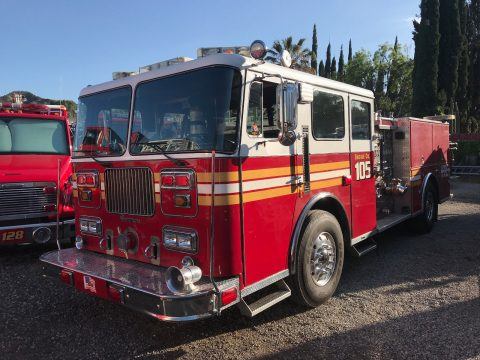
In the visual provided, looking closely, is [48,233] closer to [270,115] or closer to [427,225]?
[270,115]

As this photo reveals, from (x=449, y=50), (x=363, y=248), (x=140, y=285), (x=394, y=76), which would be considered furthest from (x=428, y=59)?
(x=140, y=285)

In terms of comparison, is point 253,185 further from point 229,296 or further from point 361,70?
point 361,70

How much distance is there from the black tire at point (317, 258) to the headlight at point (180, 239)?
1134 mm

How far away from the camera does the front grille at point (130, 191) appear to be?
378 centimetres

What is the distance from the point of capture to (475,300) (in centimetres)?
456

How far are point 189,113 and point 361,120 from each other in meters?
2.72

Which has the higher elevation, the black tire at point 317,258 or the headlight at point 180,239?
the headlight at point 180,239

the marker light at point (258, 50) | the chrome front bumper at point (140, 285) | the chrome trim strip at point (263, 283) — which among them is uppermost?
the marker light at point (258, 50)

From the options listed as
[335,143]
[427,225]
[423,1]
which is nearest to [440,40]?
[423,1]

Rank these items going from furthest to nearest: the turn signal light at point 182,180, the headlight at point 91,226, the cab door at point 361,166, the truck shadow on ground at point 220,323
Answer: the cab door at point 361,166 < the headlight at point 91,226 < the truck shadow on ground at point 220,323 < the turn signal light at point 182,180

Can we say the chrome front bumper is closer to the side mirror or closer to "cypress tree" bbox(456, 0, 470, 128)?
the side mirror

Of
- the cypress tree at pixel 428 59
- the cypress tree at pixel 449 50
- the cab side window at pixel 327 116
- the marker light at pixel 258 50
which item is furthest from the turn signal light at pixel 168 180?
the cypress tree at pixel 449 50

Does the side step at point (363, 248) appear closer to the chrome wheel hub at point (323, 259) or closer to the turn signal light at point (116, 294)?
the chrome wheel hub at point (323, 259)

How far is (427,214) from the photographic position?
7.88 metres
